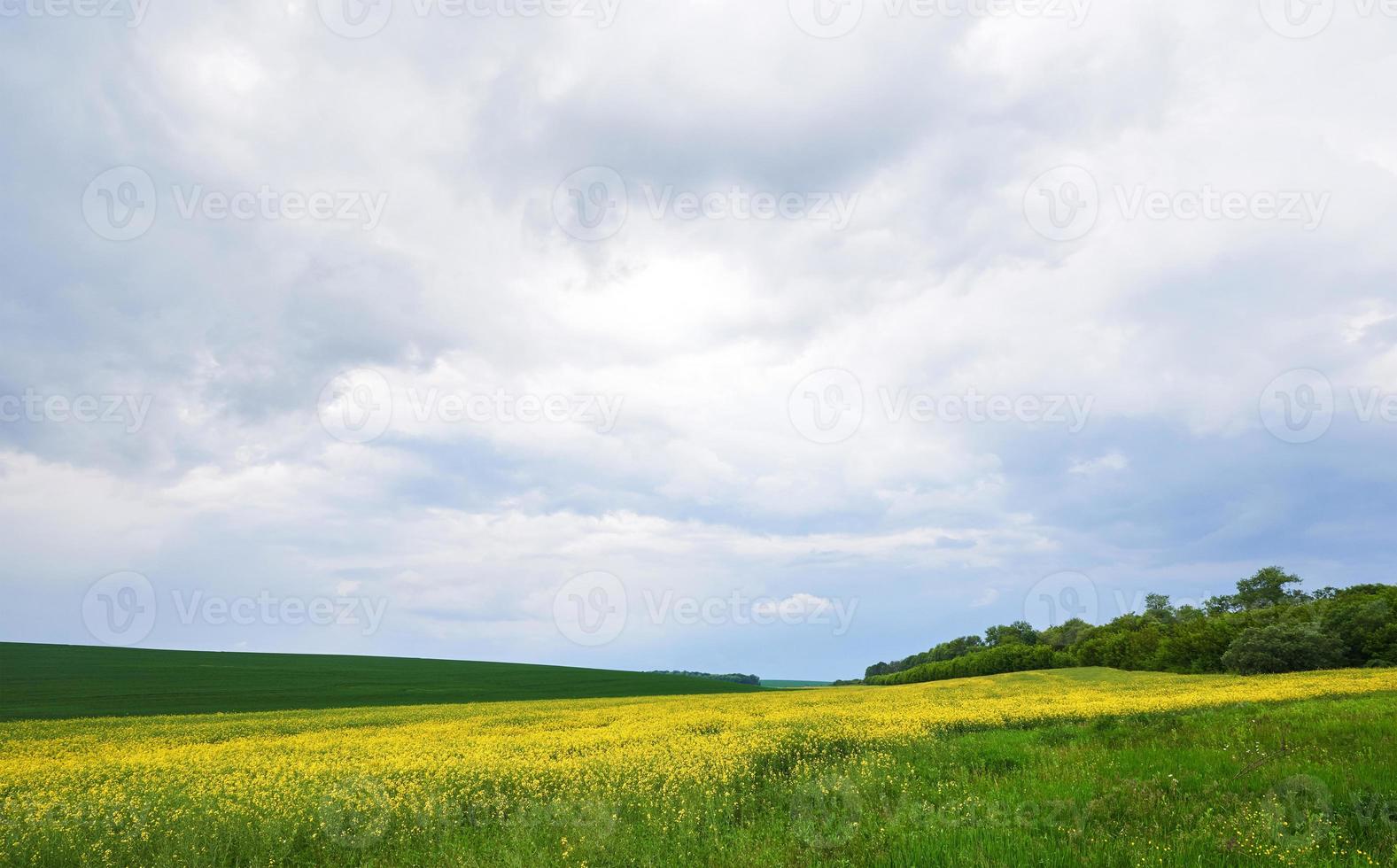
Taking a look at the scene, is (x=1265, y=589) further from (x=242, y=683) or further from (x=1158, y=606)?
(x=242, y=683)

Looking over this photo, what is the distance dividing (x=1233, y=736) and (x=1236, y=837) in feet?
28.4

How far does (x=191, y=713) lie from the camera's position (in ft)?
125

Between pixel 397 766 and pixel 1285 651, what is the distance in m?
52.7

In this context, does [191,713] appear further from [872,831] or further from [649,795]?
[872,831]

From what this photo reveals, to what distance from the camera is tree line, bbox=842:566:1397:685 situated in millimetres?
43312

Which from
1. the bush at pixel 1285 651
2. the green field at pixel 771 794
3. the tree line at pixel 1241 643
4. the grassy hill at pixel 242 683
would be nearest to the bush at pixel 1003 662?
the tree line at pixel 1241 643

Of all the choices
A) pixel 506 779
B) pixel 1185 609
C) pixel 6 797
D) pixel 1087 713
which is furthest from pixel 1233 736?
pixel 1185 609

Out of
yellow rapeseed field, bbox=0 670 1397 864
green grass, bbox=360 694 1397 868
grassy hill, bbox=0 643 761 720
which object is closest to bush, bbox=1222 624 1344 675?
yellow rapeseed field, bbox=0 670 1397 864

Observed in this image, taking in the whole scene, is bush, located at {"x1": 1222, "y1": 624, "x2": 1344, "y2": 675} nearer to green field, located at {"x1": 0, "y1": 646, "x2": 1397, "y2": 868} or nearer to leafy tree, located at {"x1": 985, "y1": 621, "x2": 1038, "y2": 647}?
green field, located at {"x1": 0, "y1": 646, "x2": 1397, "y2": 868}

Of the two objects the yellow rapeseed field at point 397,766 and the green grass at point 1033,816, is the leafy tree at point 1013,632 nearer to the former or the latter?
the yellow rapeseed field at point 397,766

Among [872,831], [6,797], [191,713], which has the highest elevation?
[872,831]

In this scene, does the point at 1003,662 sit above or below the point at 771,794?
below

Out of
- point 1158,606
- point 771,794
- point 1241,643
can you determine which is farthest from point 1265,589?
point 771,794

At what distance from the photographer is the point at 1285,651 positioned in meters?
43.3
